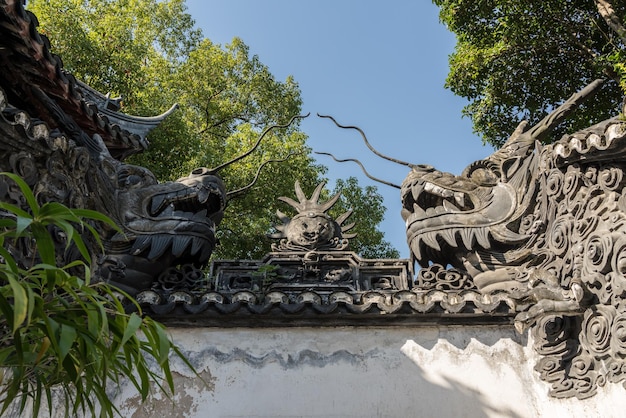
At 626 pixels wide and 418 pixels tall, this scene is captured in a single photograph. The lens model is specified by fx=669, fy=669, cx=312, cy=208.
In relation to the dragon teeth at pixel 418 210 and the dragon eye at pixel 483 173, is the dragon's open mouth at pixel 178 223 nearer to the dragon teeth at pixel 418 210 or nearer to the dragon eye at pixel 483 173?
the dragon teeth at pixel 418 210

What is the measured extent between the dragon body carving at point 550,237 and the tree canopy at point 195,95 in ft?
20.2

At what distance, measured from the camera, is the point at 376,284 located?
691 cm

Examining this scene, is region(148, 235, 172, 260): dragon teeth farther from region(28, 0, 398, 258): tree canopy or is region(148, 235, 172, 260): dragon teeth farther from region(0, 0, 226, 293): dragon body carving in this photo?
region(28, 0, 398, 258): tree canopy

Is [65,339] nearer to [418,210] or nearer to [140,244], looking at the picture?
[140,244]

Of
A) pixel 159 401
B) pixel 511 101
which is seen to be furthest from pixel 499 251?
pixel 511 101

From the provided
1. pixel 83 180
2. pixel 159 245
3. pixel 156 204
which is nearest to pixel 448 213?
pixel 159 245

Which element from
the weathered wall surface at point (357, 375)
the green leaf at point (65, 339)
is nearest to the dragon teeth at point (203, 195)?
the weathered wall surface at point (357, 375)

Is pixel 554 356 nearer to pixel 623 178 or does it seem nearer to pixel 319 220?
pixel 623 178

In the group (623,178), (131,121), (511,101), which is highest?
(511,101)

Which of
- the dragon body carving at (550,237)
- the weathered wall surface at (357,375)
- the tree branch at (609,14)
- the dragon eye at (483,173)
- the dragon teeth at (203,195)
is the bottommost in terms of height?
the weathered wall surface at (357,375)

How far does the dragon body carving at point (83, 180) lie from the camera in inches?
224

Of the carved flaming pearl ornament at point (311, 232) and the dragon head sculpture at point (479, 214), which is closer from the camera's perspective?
the dragon head sculpture at point (479, 214)

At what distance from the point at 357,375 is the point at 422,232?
1.69m

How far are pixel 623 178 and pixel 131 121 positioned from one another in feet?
24.5
